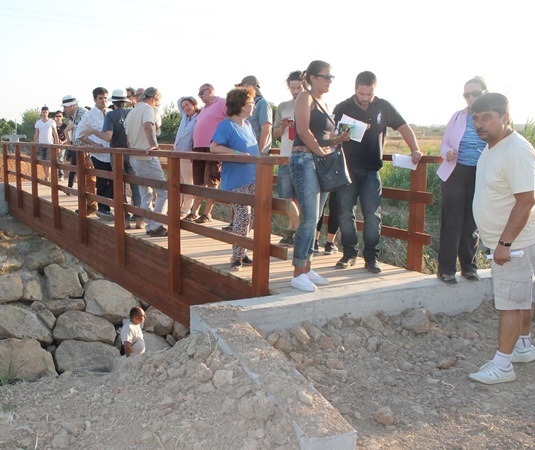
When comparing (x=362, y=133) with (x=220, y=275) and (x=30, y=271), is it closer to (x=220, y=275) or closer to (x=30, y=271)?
(x=220, y=275)

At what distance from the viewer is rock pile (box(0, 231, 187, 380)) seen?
392 inches

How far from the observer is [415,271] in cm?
566

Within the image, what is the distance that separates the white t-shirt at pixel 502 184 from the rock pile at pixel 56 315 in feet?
24.8

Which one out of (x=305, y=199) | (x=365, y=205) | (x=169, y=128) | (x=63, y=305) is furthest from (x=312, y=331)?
(x=169, y=128)

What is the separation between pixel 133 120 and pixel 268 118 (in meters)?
1.71

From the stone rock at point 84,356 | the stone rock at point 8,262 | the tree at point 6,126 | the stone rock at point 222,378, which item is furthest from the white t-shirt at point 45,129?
the tree at point 6,126

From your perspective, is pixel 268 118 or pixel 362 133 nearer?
pixel 362 133

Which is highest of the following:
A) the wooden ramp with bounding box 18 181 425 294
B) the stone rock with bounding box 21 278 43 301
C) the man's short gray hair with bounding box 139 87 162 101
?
the man's short gray hair with bounding box 139 87 162 101

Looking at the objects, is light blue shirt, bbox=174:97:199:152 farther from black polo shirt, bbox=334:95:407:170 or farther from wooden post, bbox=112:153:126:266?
black polo shirt, bbox=334:95:407:170

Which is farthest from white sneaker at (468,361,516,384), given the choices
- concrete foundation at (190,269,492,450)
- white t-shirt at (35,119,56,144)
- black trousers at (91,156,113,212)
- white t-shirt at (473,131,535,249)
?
white t-shirt at (35,119,56,144)

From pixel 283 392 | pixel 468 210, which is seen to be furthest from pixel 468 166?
pixel 283 392

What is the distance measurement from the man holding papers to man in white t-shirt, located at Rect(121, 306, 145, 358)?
2885 millimetres

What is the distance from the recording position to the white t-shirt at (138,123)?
277 inches

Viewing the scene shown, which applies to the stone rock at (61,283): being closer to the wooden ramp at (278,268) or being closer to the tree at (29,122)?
the wooden ramp at (278,268)
